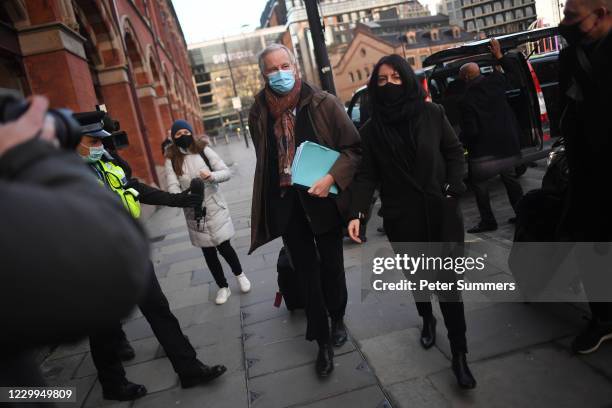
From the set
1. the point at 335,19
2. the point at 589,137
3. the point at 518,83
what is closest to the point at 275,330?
the point at 589,137

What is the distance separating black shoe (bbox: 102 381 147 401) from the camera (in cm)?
306

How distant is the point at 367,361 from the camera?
10.1 ft

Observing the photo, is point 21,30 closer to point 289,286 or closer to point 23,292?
point 289,286

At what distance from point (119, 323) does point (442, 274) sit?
203 centimetres

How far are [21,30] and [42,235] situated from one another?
26.9ft

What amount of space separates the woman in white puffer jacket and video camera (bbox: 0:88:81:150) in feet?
10.3

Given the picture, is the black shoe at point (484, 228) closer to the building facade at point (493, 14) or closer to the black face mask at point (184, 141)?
the black face mask at point (184, 141)

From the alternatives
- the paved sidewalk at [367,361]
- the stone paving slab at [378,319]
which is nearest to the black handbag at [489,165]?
the paved sidewalk at [367,361]

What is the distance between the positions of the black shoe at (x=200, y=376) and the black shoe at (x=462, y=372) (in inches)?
60.8

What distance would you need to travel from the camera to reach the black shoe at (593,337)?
106 inches

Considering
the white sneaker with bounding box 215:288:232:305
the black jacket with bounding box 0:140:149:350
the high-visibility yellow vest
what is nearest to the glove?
the high-visibility yellow vest

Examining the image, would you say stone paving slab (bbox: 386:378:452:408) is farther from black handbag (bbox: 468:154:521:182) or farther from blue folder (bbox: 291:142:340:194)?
black handbag (bbox: 468:154:521:182)

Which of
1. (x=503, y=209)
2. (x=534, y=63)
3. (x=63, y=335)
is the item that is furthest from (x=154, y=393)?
(x=534, y=63)

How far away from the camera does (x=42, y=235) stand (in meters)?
0.75
